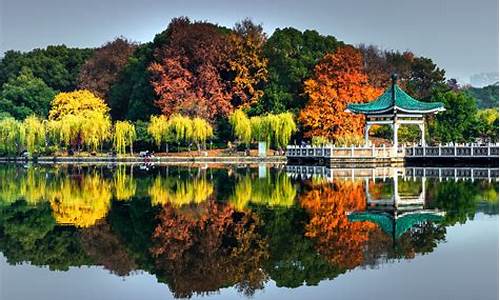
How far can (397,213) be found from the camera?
54.0ft

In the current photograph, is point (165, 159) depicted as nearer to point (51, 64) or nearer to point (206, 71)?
point (206, 71)

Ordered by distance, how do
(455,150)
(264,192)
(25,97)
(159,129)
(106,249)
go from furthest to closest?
(25,97) < (159,129) < (455,150) < (264,192) < (106,249)

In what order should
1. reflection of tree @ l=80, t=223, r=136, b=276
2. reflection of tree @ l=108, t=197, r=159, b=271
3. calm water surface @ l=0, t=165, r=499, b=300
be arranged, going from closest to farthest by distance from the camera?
calm water surface @ l=0, t=165, r=499, b=300 < reflection of tree @ l=80, t=223, r=136, b=276 < reflection of tree @ l=108, t=197, r=159, b=271

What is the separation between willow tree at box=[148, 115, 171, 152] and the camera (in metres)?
46.7

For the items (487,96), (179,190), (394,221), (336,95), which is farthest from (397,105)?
(487,96)

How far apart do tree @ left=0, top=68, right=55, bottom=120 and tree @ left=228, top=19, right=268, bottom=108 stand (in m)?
16.1

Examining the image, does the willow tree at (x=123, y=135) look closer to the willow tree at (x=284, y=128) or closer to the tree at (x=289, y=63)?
the tree at (x=289, y=63)

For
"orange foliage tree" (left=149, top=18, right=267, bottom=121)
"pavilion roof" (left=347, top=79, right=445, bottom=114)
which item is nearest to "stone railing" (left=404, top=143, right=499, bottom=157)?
"pavilion roof" (left=347, top=79, right=445, bottom=114)

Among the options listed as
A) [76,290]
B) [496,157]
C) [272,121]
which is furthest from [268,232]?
[272,121]

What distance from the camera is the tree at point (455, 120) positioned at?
4694 cm

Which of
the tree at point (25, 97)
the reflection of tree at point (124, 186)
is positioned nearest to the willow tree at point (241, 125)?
the reflection of tree at point (124, 186)

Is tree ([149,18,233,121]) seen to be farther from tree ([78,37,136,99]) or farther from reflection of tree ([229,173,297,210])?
reflection of tree ([229,173,297,210])

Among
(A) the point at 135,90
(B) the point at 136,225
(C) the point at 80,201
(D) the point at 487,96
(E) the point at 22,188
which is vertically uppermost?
(D) the point at 487,96

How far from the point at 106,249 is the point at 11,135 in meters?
37.4
